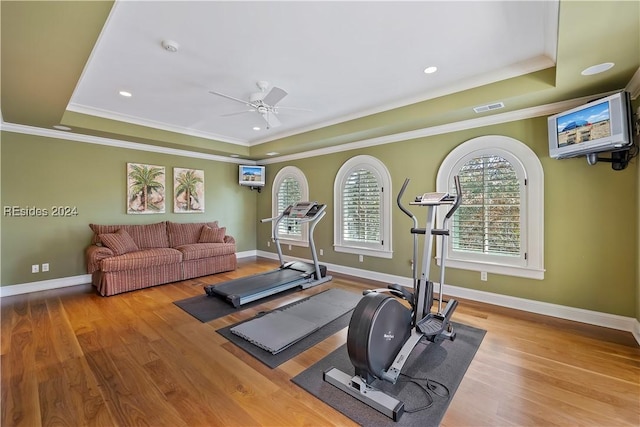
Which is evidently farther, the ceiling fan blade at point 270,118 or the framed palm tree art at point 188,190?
the framed palm tree art at point 188,190

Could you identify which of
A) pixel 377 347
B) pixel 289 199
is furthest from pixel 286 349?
pixel 289 199

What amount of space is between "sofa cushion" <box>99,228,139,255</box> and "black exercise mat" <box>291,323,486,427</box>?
3947 millimetres

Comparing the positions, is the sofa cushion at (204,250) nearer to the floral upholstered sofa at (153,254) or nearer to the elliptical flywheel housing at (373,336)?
the floral upholstered sofa at (153,254)

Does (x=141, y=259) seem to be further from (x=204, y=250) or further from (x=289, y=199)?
(x=289, y=199)

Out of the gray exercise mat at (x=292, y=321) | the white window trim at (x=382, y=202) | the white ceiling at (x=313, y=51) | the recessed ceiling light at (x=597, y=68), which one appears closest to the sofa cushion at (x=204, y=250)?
the white window trim at (x=382, y=202)

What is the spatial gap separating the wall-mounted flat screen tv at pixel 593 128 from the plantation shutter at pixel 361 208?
98.8 inches

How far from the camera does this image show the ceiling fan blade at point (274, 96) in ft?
9.76

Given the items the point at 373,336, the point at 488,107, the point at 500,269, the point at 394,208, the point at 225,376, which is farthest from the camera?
the point at 394,208

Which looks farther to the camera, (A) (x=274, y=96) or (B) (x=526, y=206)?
(B) (x=526, y=206)

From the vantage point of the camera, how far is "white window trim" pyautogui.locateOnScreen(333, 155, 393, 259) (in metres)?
4.82

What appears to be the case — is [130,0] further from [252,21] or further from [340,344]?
[340,344]

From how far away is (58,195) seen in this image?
4.55 meters

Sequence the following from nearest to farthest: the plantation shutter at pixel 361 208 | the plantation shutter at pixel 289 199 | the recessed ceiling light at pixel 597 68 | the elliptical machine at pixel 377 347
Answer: the elliptical machine at pixel 377 347, the recessed ceiling light at pixel 597 68, the plantation shutter at pixel 361 208, the plantation shutter at pixel 289 199

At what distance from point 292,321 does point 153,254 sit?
116 inches
